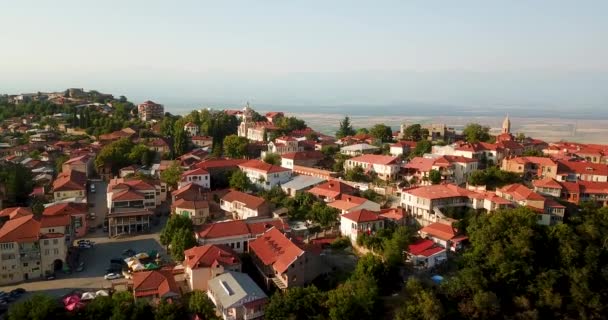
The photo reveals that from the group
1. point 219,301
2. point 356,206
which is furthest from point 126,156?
point 219,301

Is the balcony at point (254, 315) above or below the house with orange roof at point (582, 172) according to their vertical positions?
below

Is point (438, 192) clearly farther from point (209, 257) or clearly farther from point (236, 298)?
point (236, 298)

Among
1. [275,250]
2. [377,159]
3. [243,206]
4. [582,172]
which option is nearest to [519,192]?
[582,172]

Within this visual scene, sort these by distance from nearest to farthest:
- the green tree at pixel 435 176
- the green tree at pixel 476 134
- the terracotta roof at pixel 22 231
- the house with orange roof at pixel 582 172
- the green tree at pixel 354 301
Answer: the green tree at pixel 354 301 → the terracotta roof at pixel 22 231 → the house with orange roof at pixel 582 172 → the green tree at pixel 435 176 → the green tree at pixel 476 134

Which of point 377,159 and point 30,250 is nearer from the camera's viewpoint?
point 30,250

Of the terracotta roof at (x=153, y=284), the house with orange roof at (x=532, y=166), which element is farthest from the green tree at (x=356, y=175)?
the terracotta roof at (x=153, y=284)

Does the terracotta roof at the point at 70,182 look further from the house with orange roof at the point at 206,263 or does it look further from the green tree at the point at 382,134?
the green tree at the point at 382,134

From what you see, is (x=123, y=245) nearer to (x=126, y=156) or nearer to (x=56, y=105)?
(x=126, y=156)

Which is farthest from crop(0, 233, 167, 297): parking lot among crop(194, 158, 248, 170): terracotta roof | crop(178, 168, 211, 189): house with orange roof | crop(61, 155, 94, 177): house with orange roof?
crop(61, 155, 94, 177): house with orange roof
